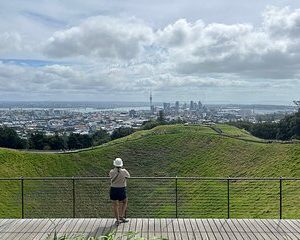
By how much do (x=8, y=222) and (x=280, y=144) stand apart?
2614 cm

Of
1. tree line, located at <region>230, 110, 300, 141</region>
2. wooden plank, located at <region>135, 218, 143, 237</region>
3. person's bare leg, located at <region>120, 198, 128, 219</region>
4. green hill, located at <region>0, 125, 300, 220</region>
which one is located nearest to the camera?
wooden plank, located at <region>135, 218, 143, 237</region>

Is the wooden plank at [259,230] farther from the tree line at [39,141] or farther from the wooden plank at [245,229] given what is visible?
the tree line at [39,141]

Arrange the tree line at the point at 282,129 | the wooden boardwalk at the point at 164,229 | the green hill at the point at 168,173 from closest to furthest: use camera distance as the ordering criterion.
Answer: the wooden boardwalk at the point at 164,229 → the green hill at the point at 168,173 → the tree line at the point at 282,129

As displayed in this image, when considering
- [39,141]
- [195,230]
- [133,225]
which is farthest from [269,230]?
[39,141]

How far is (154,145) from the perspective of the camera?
135 ft

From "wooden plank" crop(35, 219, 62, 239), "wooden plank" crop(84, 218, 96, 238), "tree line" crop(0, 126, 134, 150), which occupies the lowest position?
"tree line" crop(0, 126, 134, 150)

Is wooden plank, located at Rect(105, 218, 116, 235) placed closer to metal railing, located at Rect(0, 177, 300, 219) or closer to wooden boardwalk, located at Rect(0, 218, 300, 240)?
wooden boardwalk, located at Rect(0, 218, 300, 240)

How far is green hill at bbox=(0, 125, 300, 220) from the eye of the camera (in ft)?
68.1

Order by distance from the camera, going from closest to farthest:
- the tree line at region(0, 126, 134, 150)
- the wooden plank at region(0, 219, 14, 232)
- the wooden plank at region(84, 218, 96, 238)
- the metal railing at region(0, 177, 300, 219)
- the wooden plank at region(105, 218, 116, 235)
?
the wooden plank at region(84, 218, 96, 238), the wooden plank at region(105, 218, 116, 235), the wooden plank at region(0, 219, 14, 232), the metal railing at region(0, 177, 300, 219), the tree line at region(0, 126, 134, 150)

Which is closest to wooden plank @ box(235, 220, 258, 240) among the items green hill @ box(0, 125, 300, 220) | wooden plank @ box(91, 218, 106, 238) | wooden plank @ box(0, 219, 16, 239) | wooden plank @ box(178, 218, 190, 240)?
wooden plank @ box(178, 218, 190, 240)

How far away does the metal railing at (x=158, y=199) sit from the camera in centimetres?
1919

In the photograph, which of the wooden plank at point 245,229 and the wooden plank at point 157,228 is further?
the wooden plank at point 157,228

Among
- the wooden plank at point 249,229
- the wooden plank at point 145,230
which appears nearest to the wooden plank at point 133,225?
the wooden plank at point 145,230

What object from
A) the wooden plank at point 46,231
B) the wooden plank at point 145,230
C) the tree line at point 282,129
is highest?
the wooden plank at point 145,230
